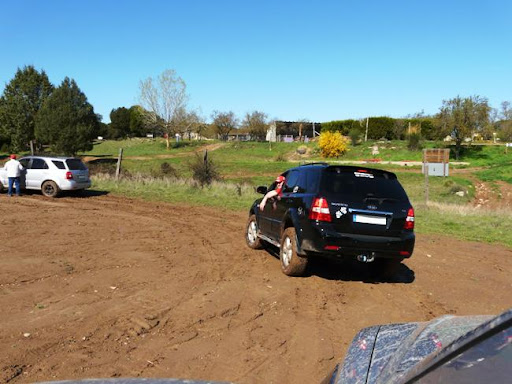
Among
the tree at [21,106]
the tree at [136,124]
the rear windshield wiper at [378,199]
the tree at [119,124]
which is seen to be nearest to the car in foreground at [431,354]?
the rear windshield wiper at [378,199]

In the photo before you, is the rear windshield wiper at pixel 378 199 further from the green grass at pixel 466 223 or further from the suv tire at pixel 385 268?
the green grass at pixel 466 223

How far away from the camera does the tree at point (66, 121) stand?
47.2 m

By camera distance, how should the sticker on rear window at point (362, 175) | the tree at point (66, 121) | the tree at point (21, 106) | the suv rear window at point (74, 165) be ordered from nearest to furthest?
the sticker on rear window at point (362, 175) → the suv rear window at point (74, 165) → the tree at point (66, 121) → the tree at point (21, 106)

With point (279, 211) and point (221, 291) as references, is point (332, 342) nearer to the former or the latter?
point (221, 291)

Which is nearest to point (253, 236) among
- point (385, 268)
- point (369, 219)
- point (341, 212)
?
point (385, 268)

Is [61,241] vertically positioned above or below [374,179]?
below

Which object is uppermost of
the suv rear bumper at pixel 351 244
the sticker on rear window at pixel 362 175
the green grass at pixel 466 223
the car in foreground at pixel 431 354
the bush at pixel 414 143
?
the bush at pixel 414 143

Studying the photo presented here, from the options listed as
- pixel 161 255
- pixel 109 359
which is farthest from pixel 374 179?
pixel 109 359

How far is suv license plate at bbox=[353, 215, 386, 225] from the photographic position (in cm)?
699

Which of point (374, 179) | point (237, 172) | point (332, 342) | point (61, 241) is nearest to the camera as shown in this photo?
point (332, 342)

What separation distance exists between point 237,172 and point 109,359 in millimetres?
38646

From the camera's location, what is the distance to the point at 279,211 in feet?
27.4

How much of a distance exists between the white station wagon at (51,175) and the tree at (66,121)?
30.0m

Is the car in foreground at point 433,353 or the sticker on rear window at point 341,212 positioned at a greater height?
the car in foreground at point 433,353
